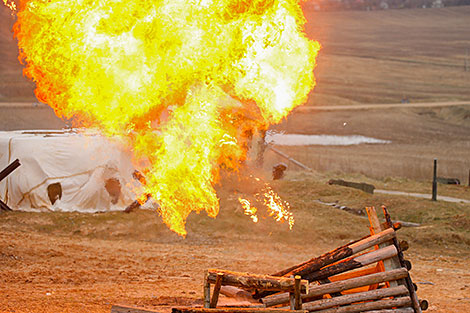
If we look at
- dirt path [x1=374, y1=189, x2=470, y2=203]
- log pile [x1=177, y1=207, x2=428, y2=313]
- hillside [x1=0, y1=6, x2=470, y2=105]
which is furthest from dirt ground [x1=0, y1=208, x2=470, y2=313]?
hillside [x1=0, y1=6, x2=470, y2=105]

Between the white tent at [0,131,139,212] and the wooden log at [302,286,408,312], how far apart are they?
1324 cm

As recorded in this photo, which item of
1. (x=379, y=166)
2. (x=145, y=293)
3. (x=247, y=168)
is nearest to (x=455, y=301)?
(x=145, y=293)

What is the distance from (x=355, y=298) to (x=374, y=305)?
0.23 metres

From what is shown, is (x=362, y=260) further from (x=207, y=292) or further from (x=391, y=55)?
(x=391, y=55)

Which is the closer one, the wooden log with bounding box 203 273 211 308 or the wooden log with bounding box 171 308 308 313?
the wooden log with bounding box 171 308 308 313

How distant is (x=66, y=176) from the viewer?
20375mm

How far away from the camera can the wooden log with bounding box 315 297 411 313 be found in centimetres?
748

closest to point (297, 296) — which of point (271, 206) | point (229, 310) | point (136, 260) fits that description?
point (229, 310)

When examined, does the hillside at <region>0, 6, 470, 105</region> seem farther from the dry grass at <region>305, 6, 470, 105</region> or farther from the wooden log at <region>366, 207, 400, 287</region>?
the wooden log at <region>366, 207, 400, 287</region>

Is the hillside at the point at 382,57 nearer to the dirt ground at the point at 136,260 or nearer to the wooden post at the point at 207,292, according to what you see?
the dirt ground at the point at 136,260

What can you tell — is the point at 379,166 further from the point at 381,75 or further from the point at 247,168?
the point at 381,75

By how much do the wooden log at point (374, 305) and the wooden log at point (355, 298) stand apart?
5 cm

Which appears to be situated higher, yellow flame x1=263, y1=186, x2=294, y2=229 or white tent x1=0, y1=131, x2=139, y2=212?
white tent x1=0, y1=131, x2=139, y2=212

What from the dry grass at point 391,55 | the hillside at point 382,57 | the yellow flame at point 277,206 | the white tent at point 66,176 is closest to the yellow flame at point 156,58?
the yellow flame at point 277,206
